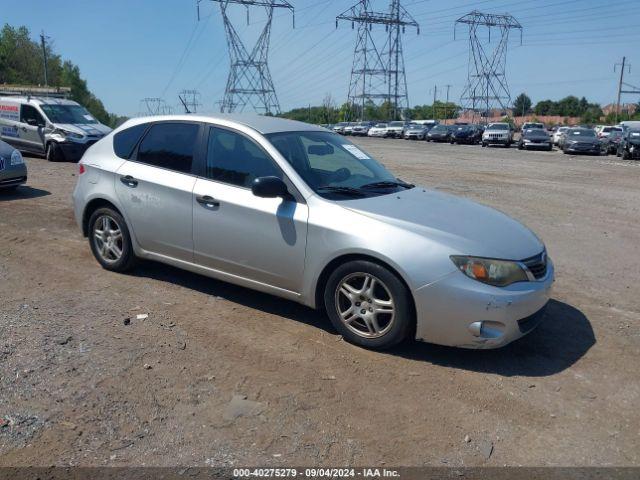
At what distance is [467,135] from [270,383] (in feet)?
143

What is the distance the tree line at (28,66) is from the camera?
7231 cm

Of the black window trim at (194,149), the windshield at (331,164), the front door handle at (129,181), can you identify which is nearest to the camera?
the windshield at (331,164)

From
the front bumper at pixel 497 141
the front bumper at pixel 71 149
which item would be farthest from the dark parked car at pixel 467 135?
the front bumper at pixel 71 149

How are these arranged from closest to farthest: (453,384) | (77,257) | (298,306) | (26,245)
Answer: (453,384) → (298,306) → (77,257) → (26,245)

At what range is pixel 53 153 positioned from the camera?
1673 centimetres

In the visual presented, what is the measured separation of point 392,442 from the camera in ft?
10.7

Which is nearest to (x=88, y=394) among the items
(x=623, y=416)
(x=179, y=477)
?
(x=179, y=477)

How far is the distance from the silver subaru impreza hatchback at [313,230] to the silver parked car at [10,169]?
5.29 m

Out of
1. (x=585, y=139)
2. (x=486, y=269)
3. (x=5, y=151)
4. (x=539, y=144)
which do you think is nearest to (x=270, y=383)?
(x=486, y=269)

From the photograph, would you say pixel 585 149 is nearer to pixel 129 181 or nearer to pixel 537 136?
pixel 537 136

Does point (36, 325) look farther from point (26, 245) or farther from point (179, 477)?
point (26, 245)

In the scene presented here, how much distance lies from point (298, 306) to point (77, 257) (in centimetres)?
288

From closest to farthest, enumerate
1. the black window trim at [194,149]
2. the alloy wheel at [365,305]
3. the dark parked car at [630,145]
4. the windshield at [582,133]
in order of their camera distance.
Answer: the alloy wheel at [365,305], the black window trim at [194,149], the dark parked car at [630,145], the windshield at [582,133]

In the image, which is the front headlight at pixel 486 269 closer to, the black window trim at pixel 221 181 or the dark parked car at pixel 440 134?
the black window trim at pixel 221 181
